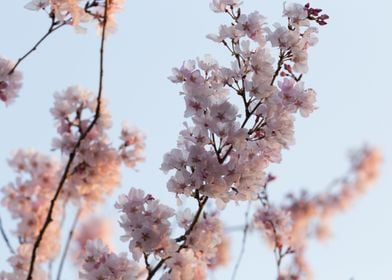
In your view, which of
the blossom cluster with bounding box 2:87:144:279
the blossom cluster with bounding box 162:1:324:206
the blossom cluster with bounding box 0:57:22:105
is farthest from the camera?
the blossom cluster with bounding box 2:87:144:279

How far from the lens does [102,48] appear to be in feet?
7.00

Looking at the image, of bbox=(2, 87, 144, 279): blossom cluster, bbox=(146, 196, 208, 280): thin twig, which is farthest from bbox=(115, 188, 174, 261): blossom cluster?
bbox=(2, 87, 144, 279): blossom cluster

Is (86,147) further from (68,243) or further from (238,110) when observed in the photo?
(238,110)

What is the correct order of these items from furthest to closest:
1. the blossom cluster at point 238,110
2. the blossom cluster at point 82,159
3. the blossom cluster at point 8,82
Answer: the blossom cluster at point 82,159 < the blossom cluster at point 8,82 < the blossom cluster at point 238,110

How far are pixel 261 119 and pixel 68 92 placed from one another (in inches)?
60.7

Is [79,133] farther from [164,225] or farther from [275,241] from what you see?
[164,225]

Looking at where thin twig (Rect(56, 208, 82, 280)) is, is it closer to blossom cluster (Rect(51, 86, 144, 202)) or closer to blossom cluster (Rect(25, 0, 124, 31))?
blossom cluster (Rect(51, 86, 144, 202))

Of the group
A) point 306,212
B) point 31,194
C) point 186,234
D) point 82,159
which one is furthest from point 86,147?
point 306,212

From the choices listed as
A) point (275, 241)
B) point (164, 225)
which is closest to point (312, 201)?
point (275, 241)

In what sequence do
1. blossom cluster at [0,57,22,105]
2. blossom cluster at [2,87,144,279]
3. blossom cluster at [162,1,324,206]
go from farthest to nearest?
1. blossom cluster at [2,87,144,279]
2. blossom cluster at [0,57,22,105]
3. blossom cluster at [162,1,324,206]

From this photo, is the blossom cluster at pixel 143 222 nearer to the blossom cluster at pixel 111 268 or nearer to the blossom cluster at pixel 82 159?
the blossom cluster at pixel 111 268

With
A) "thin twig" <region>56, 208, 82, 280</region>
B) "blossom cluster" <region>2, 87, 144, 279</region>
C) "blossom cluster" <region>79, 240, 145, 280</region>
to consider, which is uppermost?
"blossom cluster" <region>2, 87, 144, 279</region>

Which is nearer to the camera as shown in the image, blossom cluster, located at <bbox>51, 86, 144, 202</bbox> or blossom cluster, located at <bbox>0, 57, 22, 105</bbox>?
blossom cluster, located at <bbox>0, 57, 22, 105</bbox>

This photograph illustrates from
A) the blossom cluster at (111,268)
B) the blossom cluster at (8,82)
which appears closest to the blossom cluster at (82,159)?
the blossom cluster at (8,82)
